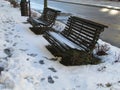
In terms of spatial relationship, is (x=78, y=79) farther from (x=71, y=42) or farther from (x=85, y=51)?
(x=71, y=42)

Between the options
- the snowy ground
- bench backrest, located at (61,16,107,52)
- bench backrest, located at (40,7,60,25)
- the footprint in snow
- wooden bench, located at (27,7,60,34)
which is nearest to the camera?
the snowy ground

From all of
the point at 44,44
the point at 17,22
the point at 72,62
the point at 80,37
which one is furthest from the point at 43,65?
the point at 17,22

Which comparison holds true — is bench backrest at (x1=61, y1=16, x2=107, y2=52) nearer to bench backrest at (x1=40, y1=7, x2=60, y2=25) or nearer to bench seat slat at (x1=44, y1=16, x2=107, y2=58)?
bench seat slat at (x1=44, y1=16, x2=107, y2=58)

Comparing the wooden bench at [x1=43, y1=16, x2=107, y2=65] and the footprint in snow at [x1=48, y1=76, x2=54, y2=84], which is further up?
the wooden bench at [x1=43, y1=16, x2=107, y2=65]

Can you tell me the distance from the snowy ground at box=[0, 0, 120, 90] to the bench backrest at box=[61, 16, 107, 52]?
1.95 feet

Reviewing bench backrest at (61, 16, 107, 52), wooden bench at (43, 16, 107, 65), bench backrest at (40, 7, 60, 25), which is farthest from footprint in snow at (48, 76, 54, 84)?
bench backrest at (40, 7, 60, 25)

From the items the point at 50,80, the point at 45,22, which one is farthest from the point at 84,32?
the point at 45,22

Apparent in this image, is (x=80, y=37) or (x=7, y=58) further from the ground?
(x=80, y=37)

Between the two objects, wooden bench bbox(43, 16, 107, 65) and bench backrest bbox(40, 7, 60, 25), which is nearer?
wooden bench bbox(43, 16, 107, 65)

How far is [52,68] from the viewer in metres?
6.82

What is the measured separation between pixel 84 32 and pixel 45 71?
5.35 ft

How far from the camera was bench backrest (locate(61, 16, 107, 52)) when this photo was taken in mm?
6906

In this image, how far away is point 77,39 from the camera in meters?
7.70

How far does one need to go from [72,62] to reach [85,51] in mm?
443
